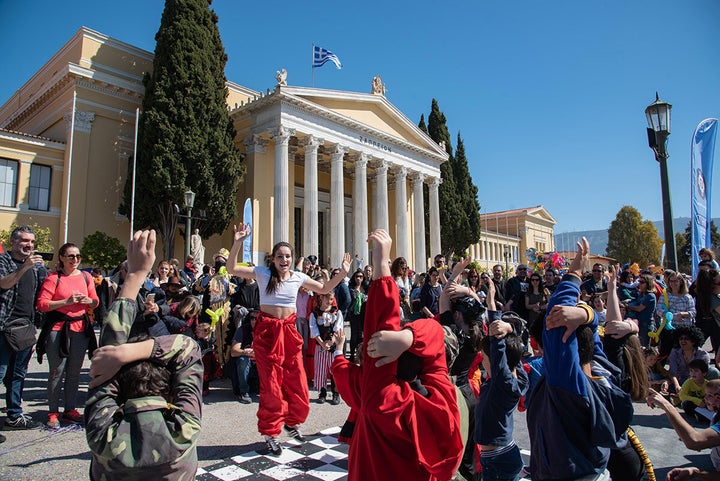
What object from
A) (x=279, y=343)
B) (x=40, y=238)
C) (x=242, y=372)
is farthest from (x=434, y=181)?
(x=279, y=343)

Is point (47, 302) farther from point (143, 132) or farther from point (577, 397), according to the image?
point (143, 132)

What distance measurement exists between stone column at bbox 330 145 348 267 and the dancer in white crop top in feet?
65.6

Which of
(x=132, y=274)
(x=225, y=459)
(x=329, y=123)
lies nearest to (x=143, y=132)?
(x=329, y=123)

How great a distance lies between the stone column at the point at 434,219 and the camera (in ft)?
104

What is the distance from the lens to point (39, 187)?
20.8 metres

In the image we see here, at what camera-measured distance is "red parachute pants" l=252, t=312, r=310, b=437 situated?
4.43m

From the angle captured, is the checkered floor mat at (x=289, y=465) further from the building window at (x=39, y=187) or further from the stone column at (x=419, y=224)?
the stone column at (x=419, y=224)

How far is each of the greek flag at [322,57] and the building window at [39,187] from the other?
15664 mm

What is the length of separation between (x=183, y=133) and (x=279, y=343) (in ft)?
60.2

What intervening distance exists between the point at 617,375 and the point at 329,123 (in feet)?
79.7

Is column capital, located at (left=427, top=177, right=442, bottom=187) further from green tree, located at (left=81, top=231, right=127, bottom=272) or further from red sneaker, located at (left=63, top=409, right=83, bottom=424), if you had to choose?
red sneaker, located at (left=63, top=409, right=83, bottom=424)

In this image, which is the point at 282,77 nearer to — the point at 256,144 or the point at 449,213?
the point at 256,144

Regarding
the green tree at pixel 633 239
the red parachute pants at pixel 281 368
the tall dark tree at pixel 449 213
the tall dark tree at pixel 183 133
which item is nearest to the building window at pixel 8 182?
the tall dark tree at pixel 183 133

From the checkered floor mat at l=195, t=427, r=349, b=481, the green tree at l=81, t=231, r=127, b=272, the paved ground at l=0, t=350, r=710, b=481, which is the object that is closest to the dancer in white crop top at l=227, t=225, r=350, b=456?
the checkered floor mat at l=195, t=427, r=349, b=481
